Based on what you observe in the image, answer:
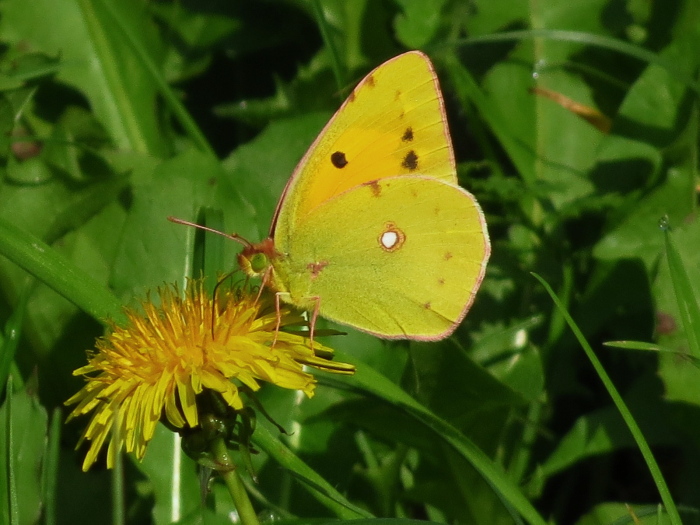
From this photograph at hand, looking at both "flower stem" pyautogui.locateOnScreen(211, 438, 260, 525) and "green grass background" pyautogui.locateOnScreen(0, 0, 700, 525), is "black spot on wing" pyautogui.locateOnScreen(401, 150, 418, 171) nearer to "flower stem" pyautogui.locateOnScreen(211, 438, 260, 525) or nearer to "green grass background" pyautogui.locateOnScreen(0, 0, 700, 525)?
"green grass background" pyautogui.locateOnScreen(0, 0, 700, 525)

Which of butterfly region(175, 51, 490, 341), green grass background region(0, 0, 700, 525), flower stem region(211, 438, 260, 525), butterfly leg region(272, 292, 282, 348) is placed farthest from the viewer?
butterfly region(175, 51, 490, 341)

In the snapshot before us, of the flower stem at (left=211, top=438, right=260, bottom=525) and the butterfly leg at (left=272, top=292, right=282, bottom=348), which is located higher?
the butterfly leg at (left=272, top=292, right=282, bottom=348)

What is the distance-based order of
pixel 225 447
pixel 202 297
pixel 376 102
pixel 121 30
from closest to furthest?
pixel 225 447
pixel 202 297
pixel 376 102
pixel 121 30

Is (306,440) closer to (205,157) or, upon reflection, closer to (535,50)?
(205,157)

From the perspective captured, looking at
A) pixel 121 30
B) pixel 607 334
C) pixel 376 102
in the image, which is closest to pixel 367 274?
pixel 376 102

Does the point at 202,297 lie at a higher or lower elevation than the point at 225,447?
higher

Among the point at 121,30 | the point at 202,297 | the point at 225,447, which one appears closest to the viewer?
the point at 225,447

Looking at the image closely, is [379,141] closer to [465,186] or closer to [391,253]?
[391,253]

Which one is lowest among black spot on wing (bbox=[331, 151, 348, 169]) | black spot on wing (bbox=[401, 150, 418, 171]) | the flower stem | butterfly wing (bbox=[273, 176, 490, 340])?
the flower stem

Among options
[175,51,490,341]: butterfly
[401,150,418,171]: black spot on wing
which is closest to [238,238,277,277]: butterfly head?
[175,51,490,341]: butterfly
